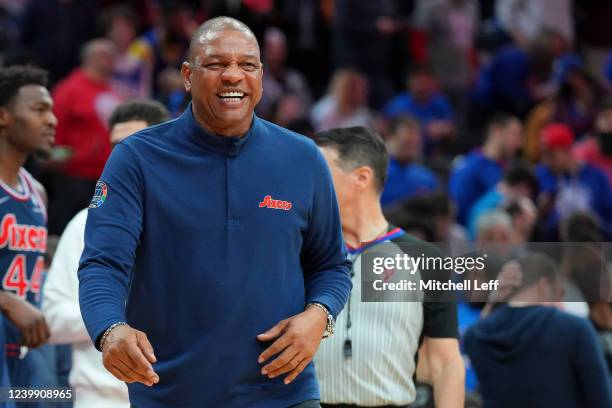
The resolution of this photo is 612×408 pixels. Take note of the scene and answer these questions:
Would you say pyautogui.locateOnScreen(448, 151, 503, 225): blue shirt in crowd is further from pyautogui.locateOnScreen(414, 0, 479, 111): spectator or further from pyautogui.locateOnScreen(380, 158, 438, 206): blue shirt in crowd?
pyautogui.locateOnScreen(414, 0, 479, 111): spectator

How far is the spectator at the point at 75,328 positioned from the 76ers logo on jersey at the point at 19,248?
0.17 metres

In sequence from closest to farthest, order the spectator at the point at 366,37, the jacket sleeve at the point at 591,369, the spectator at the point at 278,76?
the jacket sleeve at the point at 591,369 → the spectator at the point at 278,76 → the spectator at the point at 366,37

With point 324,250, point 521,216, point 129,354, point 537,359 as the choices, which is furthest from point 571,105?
point 129,354

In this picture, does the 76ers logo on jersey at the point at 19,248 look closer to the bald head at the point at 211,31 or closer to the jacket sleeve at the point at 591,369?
the bald head at the point at 211,31

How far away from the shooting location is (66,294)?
5109 mm

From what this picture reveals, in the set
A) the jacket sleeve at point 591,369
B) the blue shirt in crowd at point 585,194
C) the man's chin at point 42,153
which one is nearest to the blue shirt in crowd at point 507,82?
the blue shirt in crowd at point 585,194

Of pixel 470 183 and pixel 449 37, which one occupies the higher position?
pixel 449 37

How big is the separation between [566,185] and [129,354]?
862 cm

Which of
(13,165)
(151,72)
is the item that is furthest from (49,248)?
(151,72)

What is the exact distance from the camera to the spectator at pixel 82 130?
980 centimetres

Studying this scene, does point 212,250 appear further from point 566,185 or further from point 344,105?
point 344,105

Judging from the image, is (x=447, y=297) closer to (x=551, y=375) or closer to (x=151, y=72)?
(x=551, y=375)

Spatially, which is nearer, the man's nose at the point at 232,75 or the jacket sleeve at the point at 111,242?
the jacket sleeve at the point at 111,242

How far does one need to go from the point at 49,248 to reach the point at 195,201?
2.74 m
